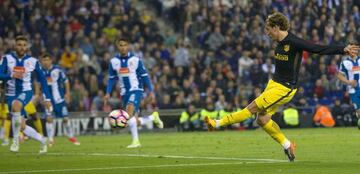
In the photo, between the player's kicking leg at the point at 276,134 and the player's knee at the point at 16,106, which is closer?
the player's kicking leg at the point at 276,134

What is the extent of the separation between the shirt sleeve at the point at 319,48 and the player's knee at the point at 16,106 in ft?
24.1

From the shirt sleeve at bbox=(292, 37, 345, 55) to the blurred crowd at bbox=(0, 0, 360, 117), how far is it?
710 inches

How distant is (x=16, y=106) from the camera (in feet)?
66.9

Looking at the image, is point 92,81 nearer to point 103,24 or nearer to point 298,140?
point 103,24

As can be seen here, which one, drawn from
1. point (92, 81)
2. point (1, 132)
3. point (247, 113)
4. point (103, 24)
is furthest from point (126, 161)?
point (103, 24)

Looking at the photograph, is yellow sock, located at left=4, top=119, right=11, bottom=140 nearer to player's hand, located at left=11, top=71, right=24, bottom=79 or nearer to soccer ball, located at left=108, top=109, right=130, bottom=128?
player's hand, located at left=11, top=71, right=24, bottom=79

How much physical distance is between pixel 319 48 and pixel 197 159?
3517mm

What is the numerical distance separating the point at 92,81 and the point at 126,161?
57.7ft

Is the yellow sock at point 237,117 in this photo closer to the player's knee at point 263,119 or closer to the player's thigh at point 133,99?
the player's knee at point 263,119

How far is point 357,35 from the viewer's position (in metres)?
37.5

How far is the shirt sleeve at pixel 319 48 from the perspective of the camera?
14.8m

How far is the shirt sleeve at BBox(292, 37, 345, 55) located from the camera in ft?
48.5

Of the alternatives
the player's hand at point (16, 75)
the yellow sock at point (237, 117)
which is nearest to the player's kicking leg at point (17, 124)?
the player's hand at point (16, 75)

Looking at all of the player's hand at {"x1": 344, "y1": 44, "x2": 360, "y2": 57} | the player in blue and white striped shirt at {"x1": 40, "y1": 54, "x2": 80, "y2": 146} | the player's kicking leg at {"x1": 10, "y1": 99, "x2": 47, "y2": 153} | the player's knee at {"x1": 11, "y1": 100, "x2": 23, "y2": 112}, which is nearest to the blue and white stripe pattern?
the player's knee at {"x1": 11, "y1": 100, "x2": 23, "y2": 112}
